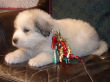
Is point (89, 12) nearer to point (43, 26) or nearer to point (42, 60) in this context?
point (43, 26)

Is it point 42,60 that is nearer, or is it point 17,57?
point 42,60

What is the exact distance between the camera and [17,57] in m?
1.71

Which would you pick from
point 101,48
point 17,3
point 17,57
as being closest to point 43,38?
point 17,57

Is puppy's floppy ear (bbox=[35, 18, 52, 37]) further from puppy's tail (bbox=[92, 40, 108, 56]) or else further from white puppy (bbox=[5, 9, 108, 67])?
puppy's tail (bbox=[92, 40, 108, 56])

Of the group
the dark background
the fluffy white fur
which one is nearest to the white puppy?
the dark background

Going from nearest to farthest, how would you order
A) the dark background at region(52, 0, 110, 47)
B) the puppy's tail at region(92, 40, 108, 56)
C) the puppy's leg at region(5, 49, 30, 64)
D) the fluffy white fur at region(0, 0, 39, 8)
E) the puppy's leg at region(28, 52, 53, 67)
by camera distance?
the puppy's leg at region(28, 52, 53, 67), the puppy's leg at region(5, 49, 30, 64), the puppy's tail at region(92, 40, 108, 56), the dark background at region(52, 0, 110, 47), the fluffy white fur at region(0, 0, 39, 8)

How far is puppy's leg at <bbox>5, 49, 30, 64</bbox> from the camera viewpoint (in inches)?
65.9

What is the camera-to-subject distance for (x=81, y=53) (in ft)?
6.29

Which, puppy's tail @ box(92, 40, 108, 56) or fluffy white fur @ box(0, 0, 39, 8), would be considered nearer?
puppy's tail @ box(92, 40, 108, 56)

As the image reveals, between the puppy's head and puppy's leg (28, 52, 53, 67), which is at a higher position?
the puppy's head

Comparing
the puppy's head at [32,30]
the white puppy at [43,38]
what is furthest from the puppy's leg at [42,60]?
the puppy's head at [32,30]

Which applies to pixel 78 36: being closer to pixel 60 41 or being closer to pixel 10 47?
pixel 60 41

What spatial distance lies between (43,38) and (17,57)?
1.11ft

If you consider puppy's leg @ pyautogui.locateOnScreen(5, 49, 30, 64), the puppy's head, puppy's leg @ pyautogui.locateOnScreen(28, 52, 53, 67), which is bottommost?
puppy's leg @ pyautogui.locateOnScreen(5, 49, 30, 64)
